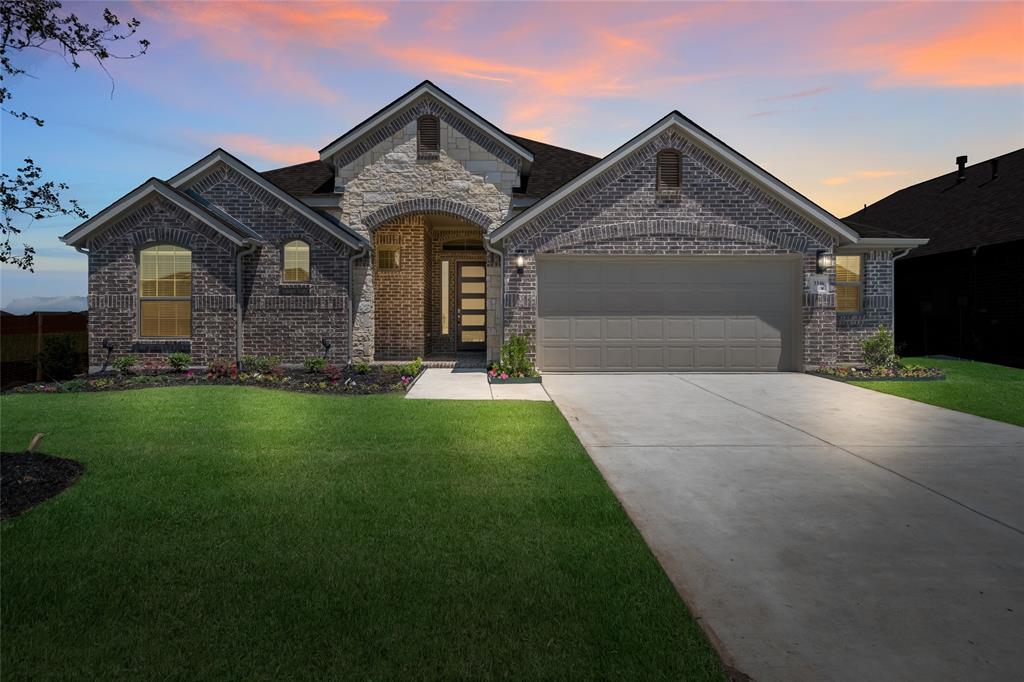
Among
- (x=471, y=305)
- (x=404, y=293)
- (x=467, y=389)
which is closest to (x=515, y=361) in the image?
Result: (x=467, y=389)

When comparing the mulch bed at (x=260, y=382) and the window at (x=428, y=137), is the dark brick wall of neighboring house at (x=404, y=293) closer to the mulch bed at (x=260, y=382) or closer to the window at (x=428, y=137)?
the window at (x=428, y=137)

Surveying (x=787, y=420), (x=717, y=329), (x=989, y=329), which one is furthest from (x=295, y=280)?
(x=989, y=329)

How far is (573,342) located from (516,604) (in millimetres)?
12495

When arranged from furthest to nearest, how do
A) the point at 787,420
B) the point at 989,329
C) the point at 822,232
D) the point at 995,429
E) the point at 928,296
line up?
the point at 928,296 → the point at 989,329 → the point at 822,232 → the point at 787,420 → the point at 995,429

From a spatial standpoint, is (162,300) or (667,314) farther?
(667,314)

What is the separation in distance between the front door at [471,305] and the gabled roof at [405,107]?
4.44 meters

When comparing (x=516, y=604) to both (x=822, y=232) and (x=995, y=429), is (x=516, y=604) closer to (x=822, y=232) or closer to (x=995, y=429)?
(x=995, y=429)

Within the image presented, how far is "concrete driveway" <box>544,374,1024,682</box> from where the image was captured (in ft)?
11.7

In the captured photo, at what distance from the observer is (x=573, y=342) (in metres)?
16.2

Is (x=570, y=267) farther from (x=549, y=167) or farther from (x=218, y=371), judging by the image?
(x=218, y=371)

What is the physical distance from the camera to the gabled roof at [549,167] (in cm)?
1875

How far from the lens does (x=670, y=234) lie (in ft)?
52.5

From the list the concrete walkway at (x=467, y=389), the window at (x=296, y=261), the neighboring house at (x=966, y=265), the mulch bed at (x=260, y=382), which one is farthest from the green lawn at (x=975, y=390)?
→ the window at (x=296, y=261)

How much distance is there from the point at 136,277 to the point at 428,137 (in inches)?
321
